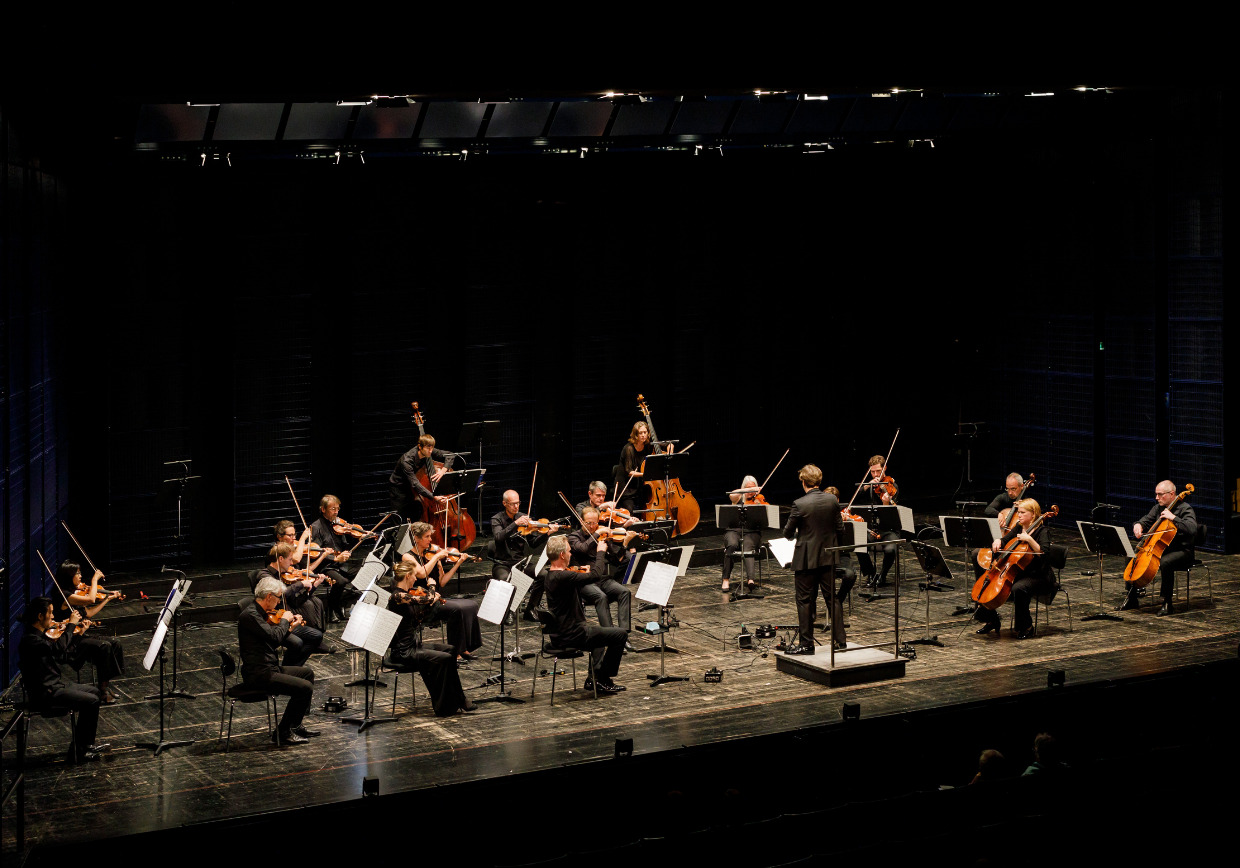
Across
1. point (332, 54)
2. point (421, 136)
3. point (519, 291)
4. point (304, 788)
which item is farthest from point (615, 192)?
point (304, 788)

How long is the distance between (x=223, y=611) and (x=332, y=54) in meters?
5.87

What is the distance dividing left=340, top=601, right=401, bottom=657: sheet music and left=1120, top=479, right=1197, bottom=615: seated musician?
728 cm

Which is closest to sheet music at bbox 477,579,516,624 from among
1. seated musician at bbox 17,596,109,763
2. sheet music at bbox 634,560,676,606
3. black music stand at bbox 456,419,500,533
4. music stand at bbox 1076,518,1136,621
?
sheet music at bbox 634,560,676,606

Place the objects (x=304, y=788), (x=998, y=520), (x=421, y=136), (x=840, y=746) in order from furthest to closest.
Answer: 1. (x=421, y=136)
2. (x=998, y=520)
3. (x=304, y=788)
4. (x=840, y=746)

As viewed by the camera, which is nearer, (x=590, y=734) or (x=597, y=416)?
(x=590, y=734)

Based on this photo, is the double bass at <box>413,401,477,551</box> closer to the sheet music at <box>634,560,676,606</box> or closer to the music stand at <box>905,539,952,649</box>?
the sheet music at <box>634,560,676,606</box>

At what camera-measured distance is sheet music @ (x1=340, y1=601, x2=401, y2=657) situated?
35.9 ft

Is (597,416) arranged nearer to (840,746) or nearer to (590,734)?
(590,734)

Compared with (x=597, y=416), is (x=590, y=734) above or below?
below

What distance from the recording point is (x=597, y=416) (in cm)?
1831

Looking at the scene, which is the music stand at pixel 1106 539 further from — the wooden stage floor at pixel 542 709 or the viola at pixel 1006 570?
the wooden stage floor at pixel 542 709

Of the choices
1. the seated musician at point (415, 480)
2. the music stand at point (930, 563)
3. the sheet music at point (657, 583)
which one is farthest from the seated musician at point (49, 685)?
the music stand at point (930, 563)

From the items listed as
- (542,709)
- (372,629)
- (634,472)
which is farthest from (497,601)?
(634,472)

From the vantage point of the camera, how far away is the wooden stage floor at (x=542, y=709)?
9914 mm
